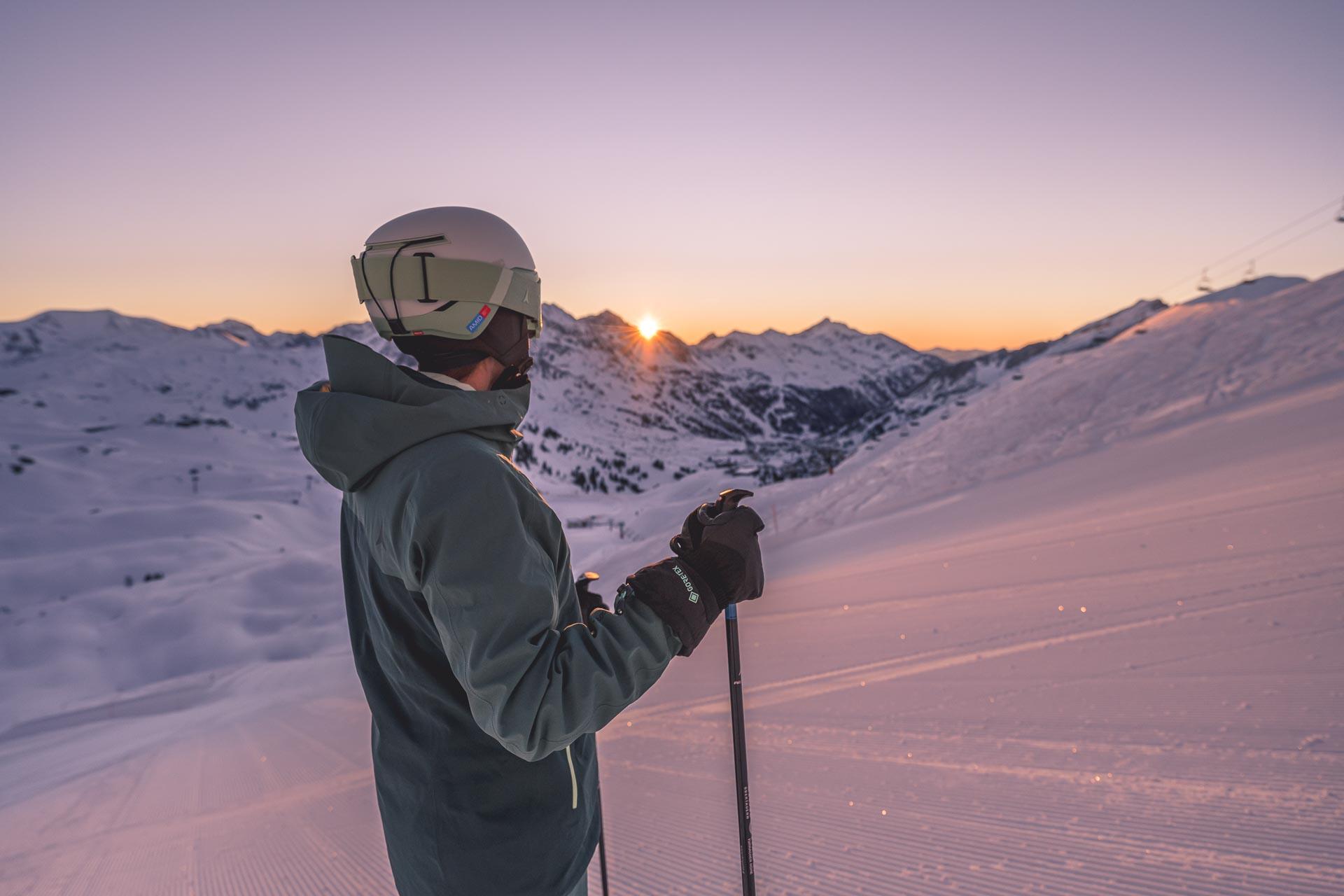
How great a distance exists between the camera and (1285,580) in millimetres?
6012

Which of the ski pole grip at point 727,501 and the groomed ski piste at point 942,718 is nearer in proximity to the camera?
the ski pole grip at point 727,501

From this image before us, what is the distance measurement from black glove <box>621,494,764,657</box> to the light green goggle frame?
0.84 m

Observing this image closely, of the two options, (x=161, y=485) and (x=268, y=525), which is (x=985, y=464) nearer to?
(x=268, y=525)

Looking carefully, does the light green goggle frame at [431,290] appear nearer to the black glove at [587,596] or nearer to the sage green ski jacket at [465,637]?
the sage green ski jacket at [465,637]

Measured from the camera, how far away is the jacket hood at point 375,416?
1.70 m

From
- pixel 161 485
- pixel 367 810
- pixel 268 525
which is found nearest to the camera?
pixel 367 810

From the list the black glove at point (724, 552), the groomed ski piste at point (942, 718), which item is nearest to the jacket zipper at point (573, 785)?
the black glove at point (724, 552)

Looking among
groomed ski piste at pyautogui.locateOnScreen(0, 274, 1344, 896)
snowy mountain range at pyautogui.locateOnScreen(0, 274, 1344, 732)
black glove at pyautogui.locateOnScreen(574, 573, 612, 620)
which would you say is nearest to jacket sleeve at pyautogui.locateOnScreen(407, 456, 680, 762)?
black glove at pyautogui.locateOnScreen(574, 573, 612, 620)

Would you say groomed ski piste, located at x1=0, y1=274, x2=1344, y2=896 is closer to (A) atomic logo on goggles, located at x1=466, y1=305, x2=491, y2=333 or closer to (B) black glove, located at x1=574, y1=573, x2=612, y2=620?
(B) black glove, located at x1=574, y1=573, x2=612, y2=620

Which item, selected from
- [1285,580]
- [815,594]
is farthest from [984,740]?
[815,594]

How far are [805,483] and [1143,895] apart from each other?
959 inches

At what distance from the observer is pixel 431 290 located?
80.0 inches

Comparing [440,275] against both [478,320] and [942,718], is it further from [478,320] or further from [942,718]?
[942,718]

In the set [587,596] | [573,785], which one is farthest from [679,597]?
[587,596]
